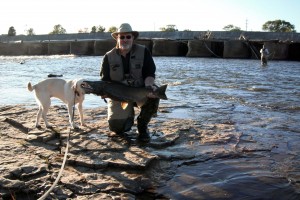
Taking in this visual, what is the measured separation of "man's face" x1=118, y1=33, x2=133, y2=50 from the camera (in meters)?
5.95

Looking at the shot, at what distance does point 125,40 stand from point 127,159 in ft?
6.78

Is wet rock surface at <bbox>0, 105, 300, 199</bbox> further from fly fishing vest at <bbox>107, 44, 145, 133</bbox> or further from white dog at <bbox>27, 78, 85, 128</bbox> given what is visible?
white dog at <bbox>27, 78, 85, 128</bbox>

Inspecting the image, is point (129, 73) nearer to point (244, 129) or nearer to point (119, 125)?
point (119, 125)

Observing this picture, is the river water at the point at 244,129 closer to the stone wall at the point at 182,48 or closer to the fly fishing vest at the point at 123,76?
the fly fishing vest at the point at 123,76

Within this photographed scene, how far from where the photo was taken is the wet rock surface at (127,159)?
409cm

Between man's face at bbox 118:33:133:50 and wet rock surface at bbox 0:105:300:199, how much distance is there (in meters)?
1.55

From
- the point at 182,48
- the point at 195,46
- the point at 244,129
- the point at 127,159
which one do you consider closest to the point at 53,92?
the point at 127,159

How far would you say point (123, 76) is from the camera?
6.24 metres

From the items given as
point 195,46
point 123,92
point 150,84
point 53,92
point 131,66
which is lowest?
point 53,92

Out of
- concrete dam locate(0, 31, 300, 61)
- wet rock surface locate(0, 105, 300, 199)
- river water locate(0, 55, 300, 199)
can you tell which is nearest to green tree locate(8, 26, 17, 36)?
concrete dam locate(0, 31, 300, 61)

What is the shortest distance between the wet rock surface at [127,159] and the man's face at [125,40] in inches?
60.9

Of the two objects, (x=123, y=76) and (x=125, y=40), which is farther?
(x=123, y=76)

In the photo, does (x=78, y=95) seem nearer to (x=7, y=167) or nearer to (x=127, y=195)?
(x=7, y=167)

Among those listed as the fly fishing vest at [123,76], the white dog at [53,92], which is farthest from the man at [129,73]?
the white dog at [53,92]
